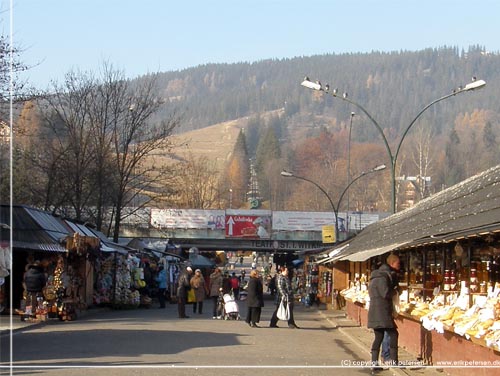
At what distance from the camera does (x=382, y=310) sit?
1566 cm

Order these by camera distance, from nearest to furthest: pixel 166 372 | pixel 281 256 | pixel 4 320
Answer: pixel 166 372 < pixel 4 320 < pixel 281 256

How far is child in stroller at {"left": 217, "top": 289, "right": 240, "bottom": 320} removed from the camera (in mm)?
32062

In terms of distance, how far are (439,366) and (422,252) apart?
4.74 m

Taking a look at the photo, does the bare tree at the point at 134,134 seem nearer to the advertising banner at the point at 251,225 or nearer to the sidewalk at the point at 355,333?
the sidewalk at the point at 355,333

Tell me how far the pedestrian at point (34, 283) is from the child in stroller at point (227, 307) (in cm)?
647

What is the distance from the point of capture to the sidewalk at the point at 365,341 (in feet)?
51.5

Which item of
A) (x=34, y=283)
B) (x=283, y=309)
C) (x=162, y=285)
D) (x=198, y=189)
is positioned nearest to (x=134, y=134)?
(x=162, y=285)

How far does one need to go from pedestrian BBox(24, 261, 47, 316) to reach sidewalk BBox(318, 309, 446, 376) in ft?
27.9

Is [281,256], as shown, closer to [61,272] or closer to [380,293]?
[61,272]

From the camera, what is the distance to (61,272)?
94.7ft

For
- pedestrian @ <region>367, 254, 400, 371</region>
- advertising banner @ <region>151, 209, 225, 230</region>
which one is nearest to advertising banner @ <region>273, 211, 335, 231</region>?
advertising banner @ <region>151, 209, 225, 230</region>

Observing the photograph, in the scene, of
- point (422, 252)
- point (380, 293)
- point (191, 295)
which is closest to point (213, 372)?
point (380, 293)

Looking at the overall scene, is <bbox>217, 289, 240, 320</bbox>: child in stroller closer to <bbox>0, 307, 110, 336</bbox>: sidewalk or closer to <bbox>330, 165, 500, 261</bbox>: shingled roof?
<bbox>0, 307, 110, 336</bbox>: sidewalk

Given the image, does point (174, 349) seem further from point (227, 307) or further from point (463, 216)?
point (227, 307)
